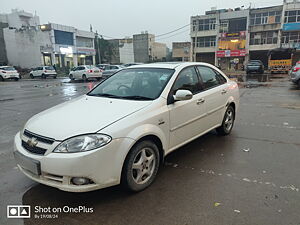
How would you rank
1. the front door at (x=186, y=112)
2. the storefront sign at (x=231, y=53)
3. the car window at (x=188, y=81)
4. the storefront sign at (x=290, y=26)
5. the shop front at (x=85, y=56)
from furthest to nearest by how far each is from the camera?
the shop front at (x=85, y=56) < the storefront sign at (x=231, y=53) < the storefront sign at (x=290, y=26) < the car window at (x=188, y=81) < the front door at (x=186, y=112)

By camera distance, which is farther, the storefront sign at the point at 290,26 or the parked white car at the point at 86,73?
the storefront sign at the point at 290,26

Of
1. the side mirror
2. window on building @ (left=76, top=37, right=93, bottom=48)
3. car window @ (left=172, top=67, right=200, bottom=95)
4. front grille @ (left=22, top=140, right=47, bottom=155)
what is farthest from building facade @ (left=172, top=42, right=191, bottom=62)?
front grille @ (left=22, top=140, right=47, bottom=155)

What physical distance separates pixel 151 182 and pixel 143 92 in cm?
130

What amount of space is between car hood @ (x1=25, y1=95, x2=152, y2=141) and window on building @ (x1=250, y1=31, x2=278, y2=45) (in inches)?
1724

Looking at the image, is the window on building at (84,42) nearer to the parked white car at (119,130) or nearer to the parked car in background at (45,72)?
the parked car in background at (45,72)

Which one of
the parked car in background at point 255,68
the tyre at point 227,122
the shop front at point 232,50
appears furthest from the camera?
the shop front at point 232,50

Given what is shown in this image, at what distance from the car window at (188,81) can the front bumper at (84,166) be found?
136 centimetres

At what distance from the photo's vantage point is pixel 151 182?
2.95 meters

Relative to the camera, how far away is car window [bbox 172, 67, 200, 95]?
3.44 m

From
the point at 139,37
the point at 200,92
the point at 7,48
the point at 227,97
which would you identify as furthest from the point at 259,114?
the point at 139,37

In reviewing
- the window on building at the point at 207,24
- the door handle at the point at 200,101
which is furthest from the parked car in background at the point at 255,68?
the door handle at the point at 200,101

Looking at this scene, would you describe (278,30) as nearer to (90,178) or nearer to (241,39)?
(241,39)

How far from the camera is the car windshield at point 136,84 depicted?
10.7 ft

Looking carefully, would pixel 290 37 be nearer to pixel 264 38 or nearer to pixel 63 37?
pixel 264 38
